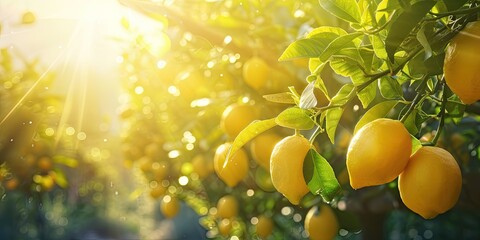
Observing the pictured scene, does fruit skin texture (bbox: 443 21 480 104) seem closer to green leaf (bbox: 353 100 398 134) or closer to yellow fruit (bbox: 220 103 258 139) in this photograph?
green leaf (bbox: 353 100 398 134)

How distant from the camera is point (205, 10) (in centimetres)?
172

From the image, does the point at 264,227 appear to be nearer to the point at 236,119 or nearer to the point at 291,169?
the point at 236,119

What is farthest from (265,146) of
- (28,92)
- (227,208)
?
(28,92)

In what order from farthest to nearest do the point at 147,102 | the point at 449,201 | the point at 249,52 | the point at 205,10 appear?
the point at 147,102
the point at 205,10
the point at 249,52
the point at 449,201

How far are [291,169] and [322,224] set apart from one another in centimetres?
61

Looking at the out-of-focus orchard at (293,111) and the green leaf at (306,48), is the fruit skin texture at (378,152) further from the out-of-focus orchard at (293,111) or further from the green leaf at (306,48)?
the green leaf at (306,48)

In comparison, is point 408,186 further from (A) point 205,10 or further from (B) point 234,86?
(A) point 205,10

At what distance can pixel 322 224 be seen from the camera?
1199 millimetres

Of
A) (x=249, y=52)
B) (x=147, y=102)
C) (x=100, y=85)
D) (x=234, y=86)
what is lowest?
(x=100, y=85)

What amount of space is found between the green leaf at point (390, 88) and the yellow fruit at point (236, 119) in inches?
17.5

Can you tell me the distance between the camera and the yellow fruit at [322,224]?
3.90ft

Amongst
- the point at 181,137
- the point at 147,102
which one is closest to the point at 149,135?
the point at 147,102

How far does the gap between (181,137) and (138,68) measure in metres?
0.40

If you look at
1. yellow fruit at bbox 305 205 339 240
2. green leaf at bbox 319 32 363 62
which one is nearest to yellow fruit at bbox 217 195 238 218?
yellow fruit at bbox 305 205 339 240
